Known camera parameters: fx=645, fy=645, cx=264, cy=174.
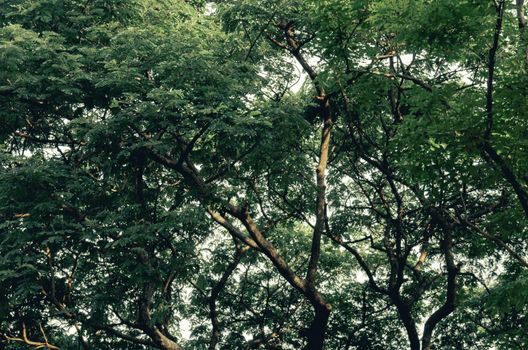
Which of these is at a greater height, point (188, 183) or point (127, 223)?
point (188, 183)

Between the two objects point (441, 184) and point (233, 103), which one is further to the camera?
point (233, 103)

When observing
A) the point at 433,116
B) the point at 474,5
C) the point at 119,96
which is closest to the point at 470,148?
the point at 433,116

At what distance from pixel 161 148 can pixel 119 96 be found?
1666mm

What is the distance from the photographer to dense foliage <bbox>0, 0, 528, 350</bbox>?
1088 cm

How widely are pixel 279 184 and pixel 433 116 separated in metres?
6.61

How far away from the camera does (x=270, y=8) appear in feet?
50.4

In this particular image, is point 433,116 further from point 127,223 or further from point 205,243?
point 205,243

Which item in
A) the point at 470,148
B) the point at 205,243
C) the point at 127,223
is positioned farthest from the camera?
the point at 205,243


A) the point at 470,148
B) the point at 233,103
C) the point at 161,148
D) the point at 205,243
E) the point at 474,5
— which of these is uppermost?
the point at 205,243

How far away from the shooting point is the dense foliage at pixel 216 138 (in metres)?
10.9

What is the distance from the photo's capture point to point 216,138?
14.9 meters

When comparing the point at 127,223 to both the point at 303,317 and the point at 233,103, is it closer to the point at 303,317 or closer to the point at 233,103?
the point at 233,103

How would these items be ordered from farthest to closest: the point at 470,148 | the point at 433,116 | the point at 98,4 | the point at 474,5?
the point at 98,4, the point at 433,116, the point at 470,148, the point at 474,5

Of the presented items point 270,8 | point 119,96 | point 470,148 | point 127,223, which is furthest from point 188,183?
point 470,148
